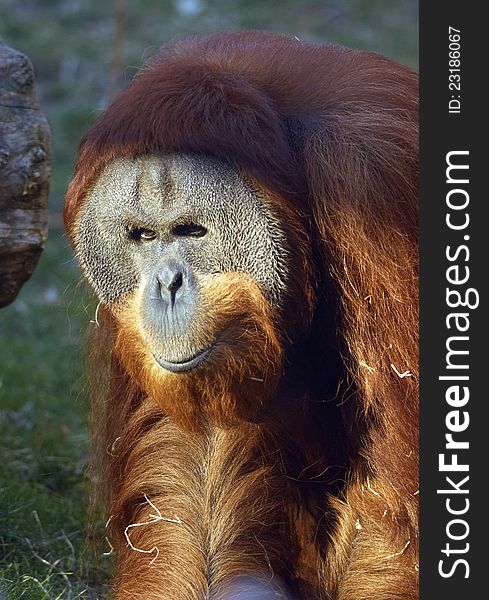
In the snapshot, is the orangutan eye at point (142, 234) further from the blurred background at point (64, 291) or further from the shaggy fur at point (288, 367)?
the blurred background at point (64, 291)

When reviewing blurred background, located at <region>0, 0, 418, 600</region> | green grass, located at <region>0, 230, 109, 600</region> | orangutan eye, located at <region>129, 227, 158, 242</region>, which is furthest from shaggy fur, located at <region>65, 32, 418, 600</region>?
blurred background, located at <region>0, 0, 418, 600</region>

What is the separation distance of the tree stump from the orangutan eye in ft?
2.39

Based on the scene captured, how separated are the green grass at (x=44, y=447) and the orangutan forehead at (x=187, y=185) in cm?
55

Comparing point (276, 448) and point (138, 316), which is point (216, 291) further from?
point (276, 448)

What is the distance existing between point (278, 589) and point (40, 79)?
5876 millimetres

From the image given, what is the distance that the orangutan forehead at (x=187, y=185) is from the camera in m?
2.83

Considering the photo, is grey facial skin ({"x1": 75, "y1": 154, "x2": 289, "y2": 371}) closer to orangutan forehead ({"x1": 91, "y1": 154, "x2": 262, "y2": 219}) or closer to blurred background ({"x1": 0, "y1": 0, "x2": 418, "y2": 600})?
orangutan forehead ({"x1": 91, "y1": 154, "x2": 262, "y2": 219})

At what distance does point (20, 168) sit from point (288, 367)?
1.09 meters

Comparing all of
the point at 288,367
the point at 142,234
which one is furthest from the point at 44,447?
the point at 142,234

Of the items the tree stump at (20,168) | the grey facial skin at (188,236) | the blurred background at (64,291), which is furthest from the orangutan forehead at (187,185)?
the tree stump at (20,168)

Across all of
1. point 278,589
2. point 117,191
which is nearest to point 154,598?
point 278,589

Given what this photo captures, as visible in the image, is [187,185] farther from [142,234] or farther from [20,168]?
[20,168]

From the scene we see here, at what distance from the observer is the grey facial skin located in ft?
9.16

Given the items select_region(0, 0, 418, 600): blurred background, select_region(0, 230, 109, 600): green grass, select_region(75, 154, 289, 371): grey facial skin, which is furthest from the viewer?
select_region(0, 0, 418, 600): blurred background
